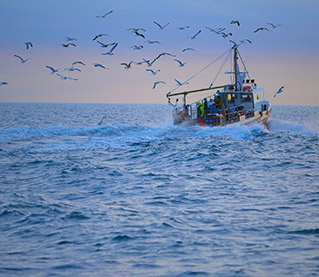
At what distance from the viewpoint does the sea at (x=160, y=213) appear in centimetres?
667

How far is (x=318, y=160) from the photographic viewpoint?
17.1 metres

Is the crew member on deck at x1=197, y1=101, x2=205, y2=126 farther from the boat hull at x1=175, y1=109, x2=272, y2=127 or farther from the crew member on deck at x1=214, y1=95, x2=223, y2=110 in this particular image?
the crew member on deck at x1=214, y1=95, x2=223, y2=110

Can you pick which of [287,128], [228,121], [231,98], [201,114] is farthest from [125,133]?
[287,128]

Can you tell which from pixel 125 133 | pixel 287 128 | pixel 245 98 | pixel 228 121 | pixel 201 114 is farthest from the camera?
pixel 287 128

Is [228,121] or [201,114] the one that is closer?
[228,121]

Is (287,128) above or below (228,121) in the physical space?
below

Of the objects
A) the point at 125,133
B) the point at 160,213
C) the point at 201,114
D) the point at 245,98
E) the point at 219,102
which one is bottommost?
the point at 160,213

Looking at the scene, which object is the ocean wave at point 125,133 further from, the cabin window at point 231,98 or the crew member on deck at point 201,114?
the cabin window at point 231,98

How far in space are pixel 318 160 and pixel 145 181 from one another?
859 cm

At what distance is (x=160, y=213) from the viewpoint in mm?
9336

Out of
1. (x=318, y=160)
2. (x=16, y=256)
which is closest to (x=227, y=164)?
(x=318, y=160)

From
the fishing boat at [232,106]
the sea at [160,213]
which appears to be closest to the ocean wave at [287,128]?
the fishing boat at [232,106]

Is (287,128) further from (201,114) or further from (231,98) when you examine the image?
(201,114)

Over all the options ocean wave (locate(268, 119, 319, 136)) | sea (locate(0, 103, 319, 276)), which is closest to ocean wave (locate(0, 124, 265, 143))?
ocean wave (locate(268, 119, 319, 136))
